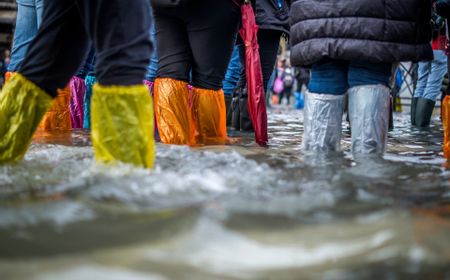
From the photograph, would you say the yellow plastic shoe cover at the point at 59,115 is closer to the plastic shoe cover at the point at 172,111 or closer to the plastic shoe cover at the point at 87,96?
the plastic shoe cover at the point at 87,96

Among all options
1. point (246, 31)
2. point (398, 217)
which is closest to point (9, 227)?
point (398, 217)

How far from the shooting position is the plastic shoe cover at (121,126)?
161 cm

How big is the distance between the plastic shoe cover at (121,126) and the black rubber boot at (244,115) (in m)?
2.33

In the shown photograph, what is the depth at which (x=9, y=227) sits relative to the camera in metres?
1.04

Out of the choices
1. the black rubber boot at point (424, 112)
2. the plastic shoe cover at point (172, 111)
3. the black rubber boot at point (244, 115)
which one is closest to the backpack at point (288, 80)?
the black rubber boot at point (424, 112)

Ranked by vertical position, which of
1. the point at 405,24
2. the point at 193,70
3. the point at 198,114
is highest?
the point at 405,24

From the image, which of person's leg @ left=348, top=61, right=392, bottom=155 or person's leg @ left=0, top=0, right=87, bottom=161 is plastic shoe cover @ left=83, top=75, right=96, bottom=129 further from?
person's leg @ left=348, top=61, right=392, bottom=155

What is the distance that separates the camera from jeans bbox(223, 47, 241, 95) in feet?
14.3

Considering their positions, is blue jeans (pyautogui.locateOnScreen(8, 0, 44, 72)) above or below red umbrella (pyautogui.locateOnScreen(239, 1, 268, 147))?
above

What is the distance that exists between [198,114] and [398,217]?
1995 mm

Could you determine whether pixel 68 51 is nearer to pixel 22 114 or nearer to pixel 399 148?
pixel 22 114

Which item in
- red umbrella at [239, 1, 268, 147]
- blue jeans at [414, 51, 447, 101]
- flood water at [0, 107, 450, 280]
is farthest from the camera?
blue jeans at [414, 51, 447, 101]

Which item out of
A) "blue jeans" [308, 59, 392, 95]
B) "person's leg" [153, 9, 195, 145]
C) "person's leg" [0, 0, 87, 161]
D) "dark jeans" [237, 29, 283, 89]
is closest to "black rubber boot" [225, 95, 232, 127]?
"dark jeans" [237, 29, 283, 89]

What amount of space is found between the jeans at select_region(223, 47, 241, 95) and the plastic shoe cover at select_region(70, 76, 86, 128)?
Answer: 3.93 ft
